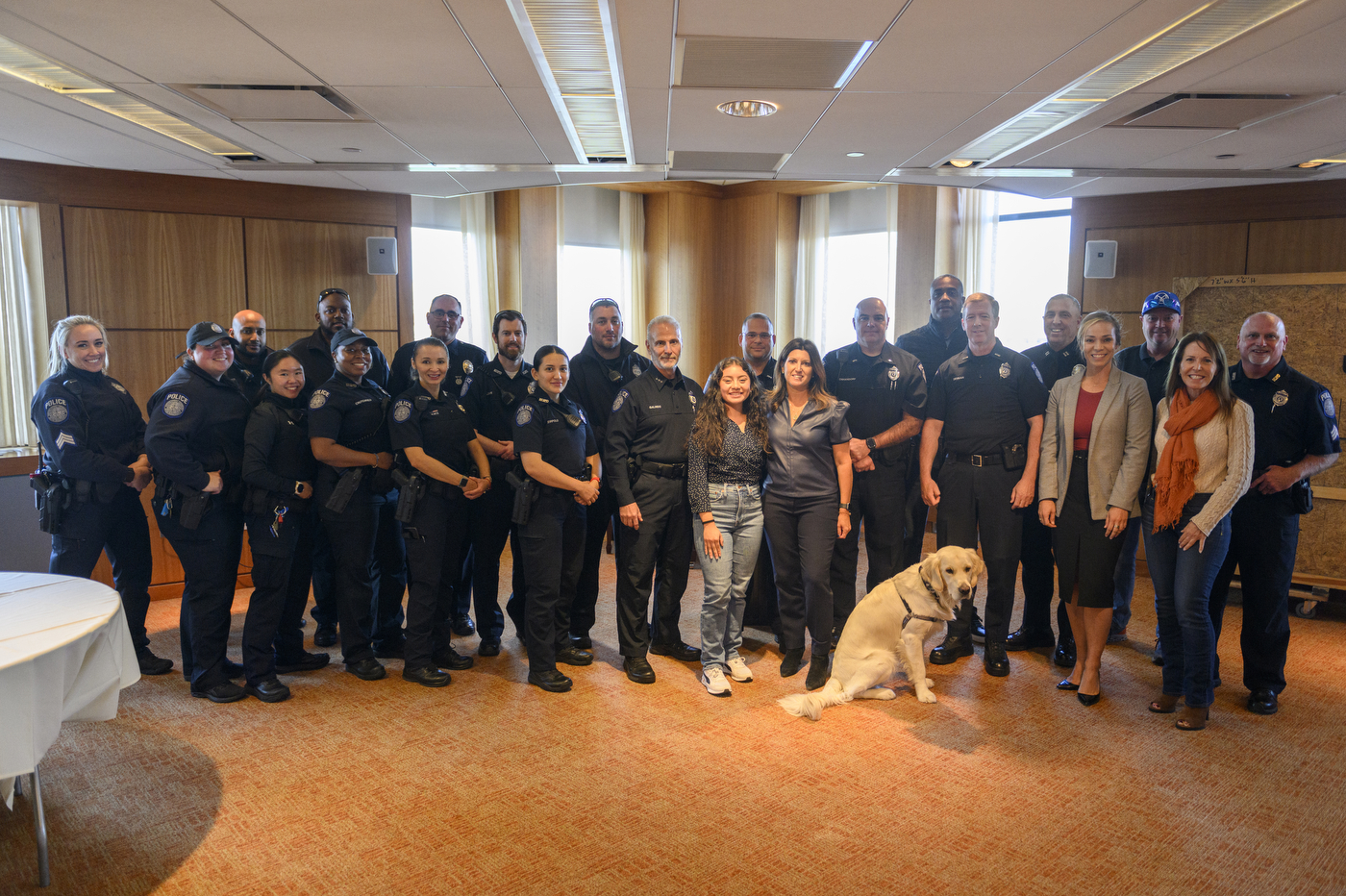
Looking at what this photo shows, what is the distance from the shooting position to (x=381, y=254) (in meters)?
5.72

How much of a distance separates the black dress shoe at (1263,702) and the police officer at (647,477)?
101 inches

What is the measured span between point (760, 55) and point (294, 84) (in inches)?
78.3

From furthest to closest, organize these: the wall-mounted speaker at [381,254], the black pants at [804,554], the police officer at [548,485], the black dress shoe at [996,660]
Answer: the wall-mounted speaker at [381,254] → the black dress shoe at [996,660] → the black pants at [804,554] → the police officer at [548,485]

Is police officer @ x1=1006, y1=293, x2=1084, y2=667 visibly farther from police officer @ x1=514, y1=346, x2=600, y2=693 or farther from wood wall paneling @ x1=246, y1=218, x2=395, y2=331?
wood wall paneling @ x1=246, y1=218, x2=395, y2=331

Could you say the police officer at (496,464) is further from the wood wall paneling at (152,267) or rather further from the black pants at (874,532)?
the wood wall paneling at (152,267)

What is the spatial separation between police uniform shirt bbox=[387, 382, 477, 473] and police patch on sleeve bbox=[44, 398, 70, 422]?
1.38m

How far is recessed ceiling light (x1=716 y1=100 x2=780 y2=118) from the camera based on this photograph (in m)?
3.73

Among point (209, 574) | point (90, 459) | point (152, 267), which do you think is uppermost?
point (152, 267)

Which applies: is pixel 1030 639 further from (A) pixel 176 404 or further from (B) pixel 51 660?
(A) pixel 176 404

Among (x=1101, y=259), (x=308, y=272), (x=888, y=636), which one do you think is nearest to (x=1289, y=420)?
(x=888, y=636)

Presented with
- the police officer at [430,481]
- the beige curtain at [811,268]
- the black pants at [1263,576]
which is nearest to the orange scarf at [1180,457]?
the black pants at [1263,576]

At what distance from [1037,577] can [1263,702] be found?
3.47ft

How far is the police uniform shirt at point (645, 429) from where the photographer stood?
3701 mm

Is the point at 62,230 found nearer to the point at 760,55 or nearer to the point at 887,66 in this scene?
the point at 760,55
